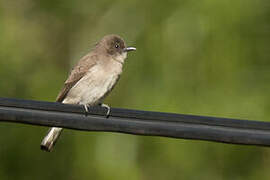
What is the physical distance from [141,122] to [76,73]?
396cm

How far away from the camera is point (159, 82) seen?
11.1 metres

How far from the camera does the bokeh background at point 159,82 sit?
11.0 meters

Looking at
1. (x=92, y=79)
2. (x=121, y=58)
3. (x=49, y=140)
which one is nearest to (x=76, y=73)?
(x=92, y=79)

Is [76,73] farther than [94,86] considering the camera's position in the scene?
Yes

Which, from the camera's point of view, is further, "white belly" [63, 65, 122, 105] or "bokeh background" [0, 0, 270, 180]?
"bokeh background" [0, 0, 270, 180]

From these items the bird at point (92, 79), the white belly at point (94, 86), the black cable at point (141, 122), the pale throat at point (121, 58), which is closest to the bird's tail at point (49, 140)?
the bird at point (92, 79)

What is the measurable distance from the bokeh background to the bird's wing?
0.57 metres

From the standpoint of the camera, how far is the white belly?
10.4 meters

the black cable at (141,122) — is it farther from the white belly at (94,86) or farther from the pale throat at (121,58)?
the pale throat at (121,58)

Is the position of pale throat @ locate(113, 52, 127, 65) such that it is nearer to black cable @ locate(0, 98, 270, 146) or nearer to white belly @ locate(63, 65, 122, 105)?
white belly @ locate(63, 65, 122, 105)

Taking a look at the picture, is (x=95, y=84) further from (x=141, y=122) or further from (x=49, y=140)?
(x=141, y=122)

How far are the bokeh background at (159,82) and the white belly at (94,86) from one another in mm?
715

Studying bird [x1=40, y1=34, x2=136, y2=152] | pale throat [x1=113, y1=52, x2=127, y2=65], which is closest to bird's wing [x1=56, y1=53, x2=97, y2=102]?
bird [x1=40, y1=34, x2=136, y2=152]

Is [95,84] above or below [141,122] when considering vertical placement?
below
